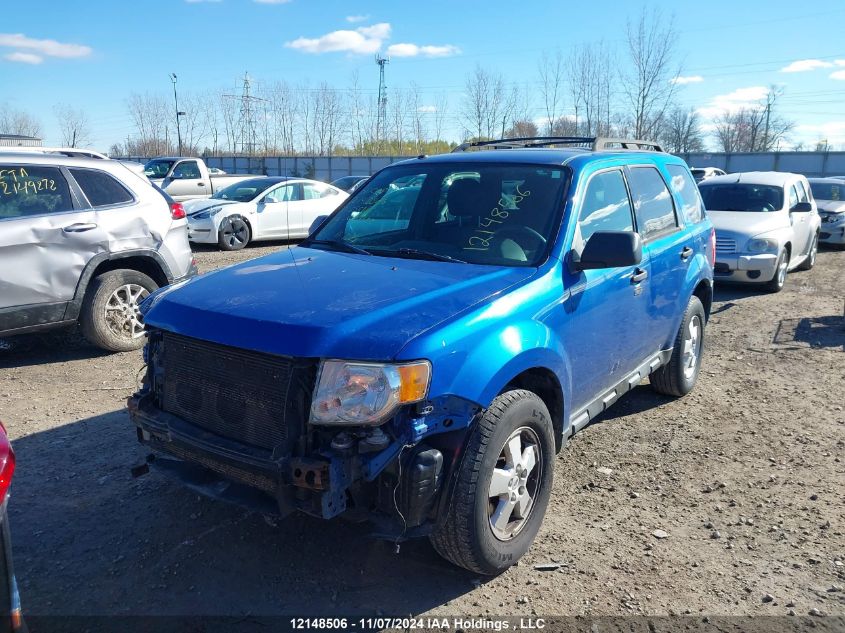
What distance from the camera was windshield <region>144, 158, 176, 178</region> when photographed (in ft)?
73.9

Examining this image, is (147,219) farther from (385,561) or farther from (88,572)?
(385,561)

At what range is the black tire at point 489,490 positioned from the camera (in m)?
2.89

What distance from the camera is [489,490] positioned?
303 centimetres

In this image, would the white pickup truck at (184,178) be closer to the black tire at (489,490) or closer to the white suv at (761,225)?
the white suv at (761,225)

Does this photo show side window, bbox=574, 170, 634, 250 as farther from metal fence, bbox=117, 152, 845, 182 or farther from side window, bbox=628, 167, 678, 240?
metal fence, bbox=117, 152, 845, 182

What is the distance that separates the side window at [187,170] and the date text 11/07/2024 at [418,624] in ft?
67.5

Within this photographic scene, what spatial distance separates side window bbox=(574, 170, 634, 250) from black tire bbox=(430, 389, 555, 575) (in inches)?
45.0

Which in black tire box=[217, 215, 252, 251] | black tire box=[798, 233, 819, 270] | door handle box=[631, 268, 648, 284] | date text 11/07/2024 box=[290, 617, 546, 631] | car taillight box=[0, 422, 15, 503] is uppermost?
door handle box=[631, 268, 648, 284]

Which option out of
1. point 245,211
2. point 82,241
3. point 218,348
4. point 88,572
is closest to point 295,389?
point 218,348

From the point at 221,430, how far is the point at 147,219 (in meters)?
4.34

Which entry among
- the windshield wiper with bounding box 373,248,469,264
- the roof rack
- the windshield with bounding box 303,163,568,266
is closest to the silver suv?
the windshield with bounding box 303,163,568,266

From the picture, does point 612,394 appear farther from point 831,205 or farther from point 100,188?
point 831,205

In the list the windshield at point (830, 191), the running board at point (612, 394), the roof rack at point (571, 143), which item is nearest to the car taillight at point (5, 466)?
the running board at point (612, 394)

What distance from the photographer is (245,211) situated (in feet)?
47.6
